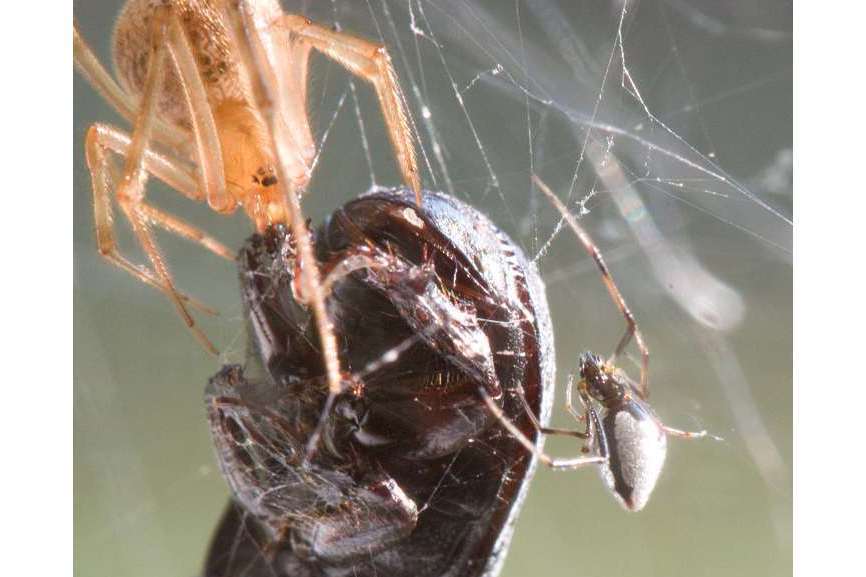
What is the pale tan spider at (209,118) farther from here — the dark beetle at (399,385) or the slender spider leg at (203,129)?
the dark beetle at (399,385)

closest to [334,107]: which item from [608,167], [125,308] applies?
[608,167]

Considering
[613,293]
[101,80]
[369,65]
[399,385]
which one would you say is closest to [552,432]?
[399,385]

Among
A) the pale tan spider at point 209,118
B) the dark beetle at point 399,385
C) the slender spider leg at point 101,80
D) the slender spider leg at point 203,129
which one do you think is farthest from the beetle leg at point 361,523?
the slender spider leg at point 101,80

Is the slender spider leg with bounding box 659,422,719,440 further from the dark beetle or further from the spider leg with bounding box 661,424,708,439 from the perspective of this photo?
the dark beetle

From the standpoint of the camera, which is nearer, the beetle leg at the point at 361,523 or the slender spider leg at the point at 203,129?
the beetle leg at the point at 361,523

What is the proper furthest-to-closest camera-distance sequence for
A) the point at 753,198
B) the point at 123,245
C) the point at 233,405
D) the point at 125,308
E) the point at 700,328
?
the point at 125,308 < the point at 700,328 < the point at 123,245 < the point at 753,198 < the point at 233,405

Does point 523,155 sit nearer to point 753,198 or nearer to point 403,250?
point 753,198

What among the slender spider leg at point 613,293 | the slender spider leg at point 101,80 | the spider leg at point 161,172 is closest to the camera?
the slender spider leg at point 613,293

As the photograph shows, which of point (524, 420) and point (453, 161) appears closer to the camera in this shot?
point (524, 420)
